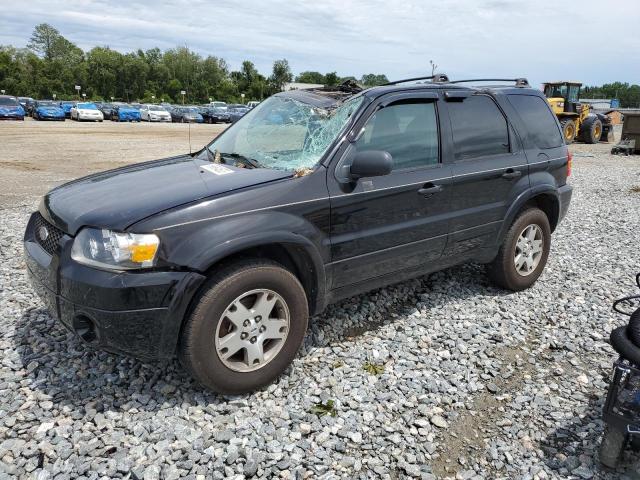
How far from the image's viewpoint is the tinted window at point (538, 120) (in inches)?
184

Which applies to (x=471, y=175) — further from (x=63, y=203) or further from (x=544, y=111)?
(x=63, y=203)

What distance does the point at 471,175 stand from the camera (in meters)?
4.06

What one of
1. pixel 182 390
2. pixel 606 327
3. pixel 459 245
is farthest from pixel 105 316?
pixel 606 327

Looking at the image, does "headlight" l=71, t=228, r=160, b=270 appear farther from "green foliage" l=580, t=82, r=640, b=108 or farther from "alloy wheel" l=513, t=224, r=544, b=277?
"green foliage" l=580, t=82, r=640, b=108

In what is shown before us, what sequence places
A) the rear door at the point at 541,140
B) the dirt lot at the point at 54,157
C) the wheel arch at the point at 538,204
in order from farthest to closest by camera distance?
the dirt lot at the point at 54,157 < the rear door at the point at 541,140 < the wheel arch at the point at 538,204

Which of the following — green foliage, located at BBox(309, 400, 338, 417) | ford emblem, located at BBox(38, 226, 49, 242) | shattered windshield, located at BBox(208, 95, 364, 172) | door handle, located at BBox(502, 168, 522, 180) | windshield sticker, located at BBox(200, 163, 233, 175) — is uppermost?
shattered windshield, located at BBox(208, 95, 364, 172)

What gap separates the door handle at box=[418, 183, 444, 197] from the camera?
3.74m

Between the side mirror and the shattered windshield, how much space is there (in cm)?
28

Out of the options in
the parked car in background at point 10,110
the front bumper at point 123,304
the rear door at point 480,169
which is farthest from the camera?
the parked car in background at point 10,110

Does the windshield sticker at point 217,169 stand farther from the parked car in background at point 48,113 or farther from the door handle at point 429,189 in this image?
the parked car in background at point 48,113

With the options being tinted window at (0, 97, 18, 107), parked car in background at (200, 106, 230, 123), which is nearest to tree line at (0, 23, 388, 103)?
parked car in background at (200, 106, 230, 123)

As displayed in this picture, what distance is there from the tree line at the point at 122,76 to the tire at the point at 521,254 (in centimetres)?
7175

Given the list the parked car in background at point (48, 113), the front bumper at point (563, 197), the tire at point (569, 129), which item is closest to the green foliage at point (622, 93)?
the tire at point (569, 129)

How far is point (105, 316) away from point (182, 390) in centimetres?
76
